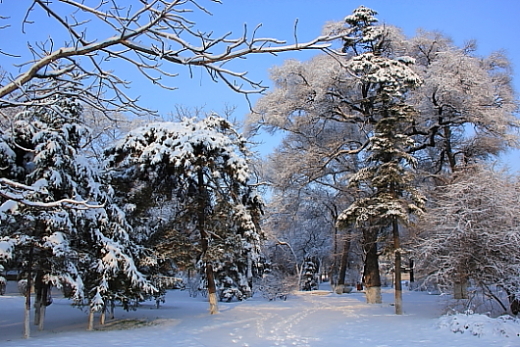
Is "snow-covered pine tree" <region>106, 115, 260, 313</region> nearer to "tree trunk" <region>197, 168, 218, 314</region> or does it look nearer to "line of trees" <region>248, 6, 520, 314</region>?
"tree trunk" <region>197, 168, 218, 314</region>

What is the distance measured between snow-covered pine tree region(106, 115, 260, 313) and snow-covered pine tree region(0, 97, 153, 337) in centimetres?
203

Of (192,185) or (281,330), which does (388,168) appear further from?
(192,185)

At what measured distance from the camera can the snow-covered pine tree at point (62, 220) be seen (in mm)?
10844

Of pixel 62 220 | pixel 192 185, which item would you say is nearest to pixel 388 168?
pixel 192 185

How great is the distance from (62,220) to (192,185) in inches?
220

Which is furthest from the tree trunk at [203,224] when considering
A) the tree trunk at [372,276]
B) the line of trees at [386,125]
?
the tree trunk at [372,276]

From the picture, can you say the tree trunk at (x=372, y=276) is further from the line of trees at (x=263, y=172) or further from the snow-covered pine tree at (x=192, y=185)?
the snow-covered pine tree at (x=192, y=185)

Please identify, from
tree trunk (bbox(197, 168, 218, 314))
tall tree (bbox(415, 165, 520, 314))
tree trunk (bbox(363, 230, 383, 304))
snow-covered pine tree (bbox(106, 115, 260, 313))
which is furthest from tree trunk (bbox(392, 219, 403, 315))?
tree trunk (bbox(197, 168, 218, 314))

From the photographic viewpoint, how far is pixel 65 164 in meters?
11.8

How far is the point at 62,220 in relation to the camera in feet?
36.8

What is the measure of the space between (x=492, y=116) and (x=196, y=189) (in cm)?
1167

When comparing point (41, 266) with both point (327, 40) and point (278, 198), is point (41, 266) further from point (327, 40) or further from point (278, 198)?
point (278, 198)

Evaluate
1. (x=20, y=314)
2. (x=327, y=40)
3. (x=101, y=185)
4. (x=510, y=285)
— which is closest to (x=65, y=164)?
(x=101, y=185)

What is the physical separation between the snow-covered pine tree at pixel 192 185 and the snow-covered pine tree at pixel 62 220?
203cm
